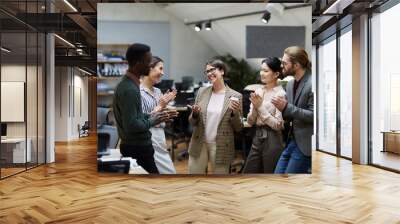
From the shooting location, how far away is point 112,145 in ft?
16.7

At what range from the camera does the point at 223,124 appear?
4980 millimetres

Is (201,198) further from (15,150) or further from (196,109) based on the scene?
(15,150)

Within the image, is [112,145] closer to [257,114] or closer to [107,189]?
[107,189]

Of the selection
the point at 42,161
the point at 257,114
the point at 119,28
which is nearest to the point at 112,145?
the point at 119,28

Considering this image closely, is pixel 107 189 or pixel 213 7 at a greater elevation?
pixel 213 7

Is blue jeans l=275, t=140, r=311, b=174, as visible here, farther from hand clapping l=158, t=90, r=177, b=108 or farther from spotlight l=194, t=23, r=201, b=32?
spotlight l=194, t=23, r=201, b=32

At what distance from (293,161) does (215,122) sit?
111 cm

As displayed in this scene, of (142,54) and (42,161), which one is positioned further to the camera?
(42,161)

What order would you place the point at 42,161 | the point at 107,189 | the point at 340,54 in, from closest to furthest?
1. the point at 107,189
2. the point at 42,161
3. the point at 340,54

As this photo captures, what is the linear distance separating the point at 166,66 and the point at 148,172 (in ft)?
4.43

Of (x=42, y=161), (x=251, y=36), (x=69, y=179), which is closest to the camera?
(x=251, y=36)

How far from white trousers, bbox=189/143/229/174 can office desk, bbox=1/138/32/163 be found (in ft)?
8.99

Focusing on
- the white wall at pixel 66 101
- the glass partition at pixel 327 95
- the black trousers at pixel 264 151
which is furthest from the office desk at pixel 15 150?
the glass partition at pixel 327 95

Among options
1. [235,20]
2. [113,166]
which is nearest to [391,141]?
[235,20]
